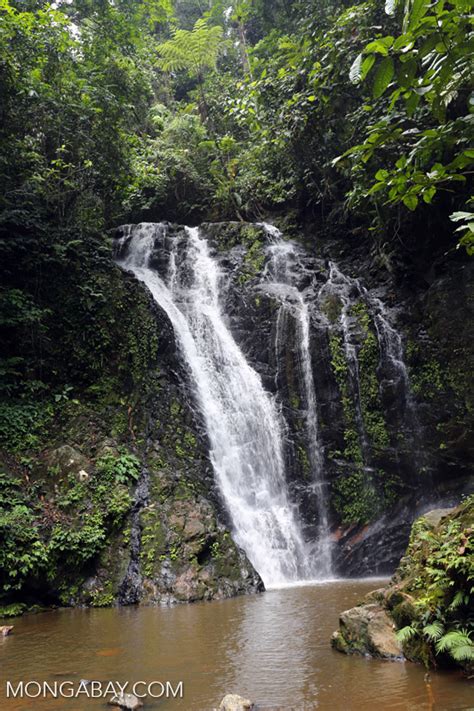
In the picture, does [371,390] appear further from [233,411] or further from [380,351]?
[233,411]

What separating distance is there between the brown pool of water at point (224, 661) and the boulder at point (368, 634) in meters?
0.12

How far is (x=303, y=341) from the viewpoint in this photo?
11.9 metres

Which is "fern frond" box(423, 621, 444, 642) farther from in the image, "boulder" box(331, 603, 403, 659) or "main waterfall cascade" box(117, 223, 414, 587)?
"main waterfall cascade" box(117, 223, 414, 587)

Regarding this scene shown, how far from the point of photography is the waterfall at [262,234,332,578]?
9.77m

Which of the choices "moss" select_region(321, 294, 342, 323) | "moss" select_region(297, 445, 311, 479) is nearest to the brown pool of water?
"moss" select_region(297, 445, 311, 479)

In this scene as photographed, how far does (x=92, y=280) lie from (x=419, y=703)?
9546mm

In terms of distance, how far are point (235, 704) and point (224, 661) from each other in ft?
3.62

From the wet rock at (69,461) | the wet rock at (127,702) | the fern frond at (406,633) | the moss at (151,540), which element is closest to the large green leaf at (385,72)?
the fern frond at (406,633)

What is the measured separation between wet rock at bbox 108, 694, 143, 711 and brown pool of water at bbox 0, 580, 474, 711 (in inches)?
3.8

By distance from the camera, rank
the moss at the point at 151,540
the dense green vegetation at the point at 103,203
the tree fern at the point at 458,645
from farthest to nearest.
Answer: the dense green vegetation at the point at 103,203 → the moss at the point at 151,540 → the tree fern at the point at 458,645

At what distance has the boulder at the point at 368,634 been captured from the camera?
12.9 ft

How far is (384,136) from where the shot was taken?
3.39 m

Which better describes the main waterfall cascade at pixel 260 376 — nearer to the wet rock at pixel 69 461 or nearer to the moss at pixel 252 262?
the moss at pixel 252 262

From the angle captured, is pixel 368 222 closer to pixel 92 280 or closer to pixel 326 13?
pixel 326 13
